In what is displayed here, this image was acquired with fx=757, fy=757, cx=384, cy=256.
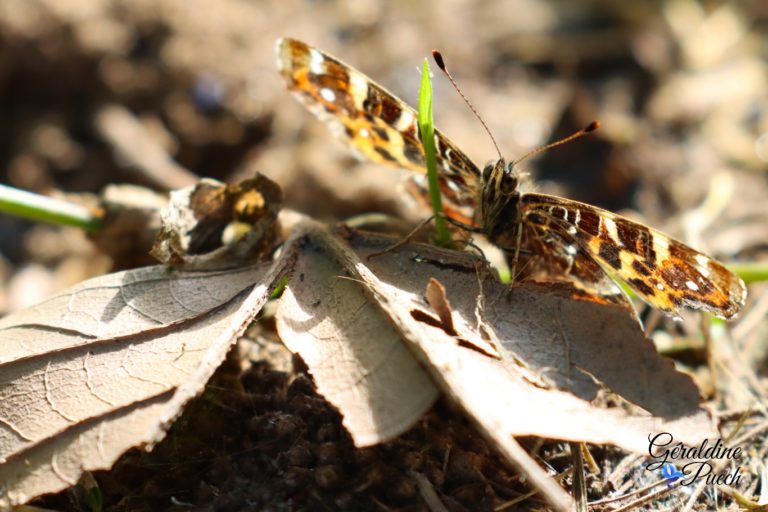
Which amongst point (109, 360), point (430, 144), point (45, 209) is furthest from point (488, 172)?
point (45, 209)

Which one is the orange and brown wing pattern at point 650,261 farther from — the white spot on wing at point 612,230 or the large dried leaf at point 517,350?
the large dried leaf at point 517,350

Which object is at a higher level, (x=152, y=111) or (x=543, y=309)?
(x=543, y=309)

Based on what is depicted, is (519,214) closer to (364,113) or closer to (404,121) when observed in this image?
(404,121)

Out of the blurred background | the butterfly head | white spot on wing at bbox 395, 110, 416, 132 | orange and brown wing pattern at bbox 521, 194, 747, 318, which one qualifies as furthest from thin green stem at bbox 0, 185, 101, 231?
orange and brown wing pattern at bbox 521, 194, 747, 318

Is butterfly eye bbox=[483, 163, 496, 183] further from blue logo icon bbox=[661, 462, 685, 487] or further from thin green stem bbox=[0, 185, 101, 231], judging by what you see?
thin green stem bbox=[0, 185, 101, 231]

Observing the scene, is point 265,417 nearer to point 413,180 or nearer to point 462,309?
point 462,309

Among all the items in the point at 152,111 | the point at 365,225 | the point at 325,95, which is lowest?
the point at 152,111

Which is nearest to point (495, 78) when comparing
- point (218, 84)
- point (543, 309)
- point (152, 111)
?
point (218, 84)
